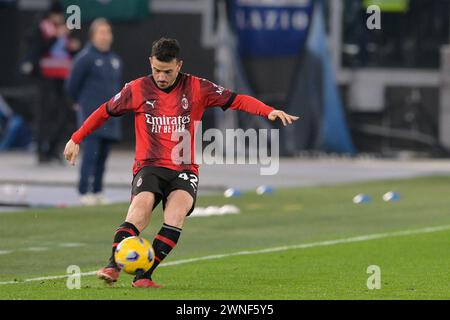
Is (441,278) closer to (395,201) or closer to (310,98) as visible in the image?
(395,201)

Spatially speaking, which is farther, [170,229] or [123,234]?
[170,229]

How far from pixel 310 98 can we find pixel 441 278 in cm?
1695

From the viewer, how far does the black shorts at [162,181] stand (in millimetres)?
12766

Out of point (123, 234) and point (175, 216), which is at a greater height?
point (175, 216)

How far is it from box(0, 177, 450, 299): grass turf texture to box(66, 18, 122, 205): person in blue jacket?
28.5 inches

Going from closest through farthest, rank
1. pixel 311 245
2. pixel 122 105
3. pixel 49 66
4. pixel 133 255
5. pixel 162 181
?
pixel 133 255, pixel 162 181, pixel 122 105, pixel 311 245, pixel 49 66

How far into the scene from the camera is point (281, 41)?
3041cm

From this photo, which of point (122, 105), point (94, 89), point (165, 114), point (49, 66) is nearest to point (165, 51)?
point (165, 114)

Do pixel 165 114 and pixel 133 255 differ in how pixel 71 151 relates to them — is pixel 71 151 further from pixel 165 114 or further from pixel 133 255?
pixel 133 255

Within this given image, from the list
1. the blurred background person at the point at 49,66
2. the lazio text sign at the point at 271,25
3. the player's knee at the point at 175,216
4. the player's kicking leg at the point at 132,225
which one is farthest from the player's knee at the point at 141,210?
the lazio text sign at the point at 271,25

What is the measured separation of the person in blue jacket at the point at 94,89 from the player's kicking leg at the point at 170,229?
8134 millimetres

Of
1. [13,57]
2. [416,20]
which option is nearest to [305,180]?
[416,20]

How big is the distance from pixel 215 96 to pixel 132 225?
1.29 m

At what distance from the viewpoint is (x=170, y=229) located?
41.6 ft
